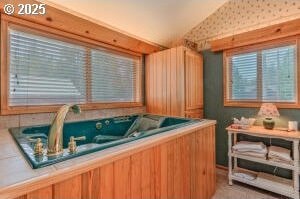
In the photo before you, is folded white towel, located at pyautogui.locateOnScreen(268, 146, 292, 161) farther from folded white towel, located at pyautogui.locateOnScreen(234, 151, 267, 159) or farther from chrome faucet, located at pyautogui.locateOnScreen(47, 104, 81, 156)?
chrome faucet, located at pyautogui.locateOnScreen(47, 104, 81, 156)

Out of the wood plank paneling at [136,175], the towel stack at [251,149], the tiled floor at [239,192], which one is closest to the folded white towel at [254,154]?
the towel stack at [251,149]

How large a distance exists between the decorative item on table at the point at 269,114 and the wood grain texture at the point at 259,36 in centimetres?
87

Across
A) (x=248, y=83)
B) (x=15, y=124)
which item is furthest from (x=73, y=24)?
(x=248, y=83)

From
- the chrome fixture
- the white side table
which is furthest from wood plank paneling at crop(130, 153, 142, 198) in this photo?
the white side table

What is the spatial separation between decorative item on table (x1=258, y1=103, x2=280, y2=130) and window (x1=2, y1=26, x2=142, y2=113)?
1.88m

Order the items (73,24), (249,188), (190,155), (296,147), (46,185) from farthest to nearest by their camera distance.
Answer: (249,188), (73,24), (296,147), (190,155), (46,185)

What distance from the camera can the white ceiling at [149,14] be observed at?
2004mm

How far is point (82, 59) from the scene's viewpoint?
2.22 m

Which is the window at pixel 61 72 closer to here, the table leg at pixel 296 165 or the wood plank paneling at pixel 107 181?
the wood plank paneling at pixel 107 181

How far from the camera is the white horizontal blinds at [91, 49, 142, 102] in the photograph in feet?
7.79

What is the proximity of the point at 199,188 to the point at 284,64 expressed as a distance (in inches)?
74.5

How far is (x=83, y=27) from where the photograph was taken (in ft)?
6.69

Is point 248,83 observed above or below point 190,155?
above

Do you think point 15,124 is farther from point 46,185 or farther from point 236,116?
point 236,116
